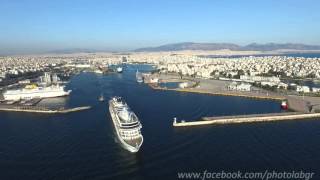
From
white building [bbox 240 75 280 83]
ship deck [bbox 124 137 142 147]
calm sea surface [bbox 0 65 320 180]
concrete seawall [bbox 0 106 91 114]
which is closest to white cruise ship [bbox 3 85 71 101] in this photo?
concrete seawall [bbox 0 106 91 114]

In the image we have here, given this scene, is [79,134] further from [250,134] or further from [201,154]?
[250,134]

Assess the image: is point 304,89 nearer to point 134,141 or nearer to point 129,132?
point 129,132

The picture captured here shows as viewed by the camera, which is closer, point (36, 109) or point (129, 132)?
point (129, 132)

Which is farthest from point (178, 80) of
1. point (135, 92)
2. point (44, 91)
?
point (44, 91)

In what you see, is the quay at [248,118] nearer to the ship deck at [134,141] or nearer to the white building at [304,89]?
the ship deck at [134,141]

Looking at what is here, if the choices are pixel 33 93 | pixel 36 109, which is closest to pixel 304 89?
pixel 36 109

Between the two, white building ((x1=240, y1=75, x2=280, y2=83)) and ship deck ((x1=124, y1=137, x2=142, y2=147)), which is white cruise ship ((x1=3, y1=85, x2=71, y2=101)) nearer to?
ship deck ((x1=124, y1=137, x2=142, y2=147))
